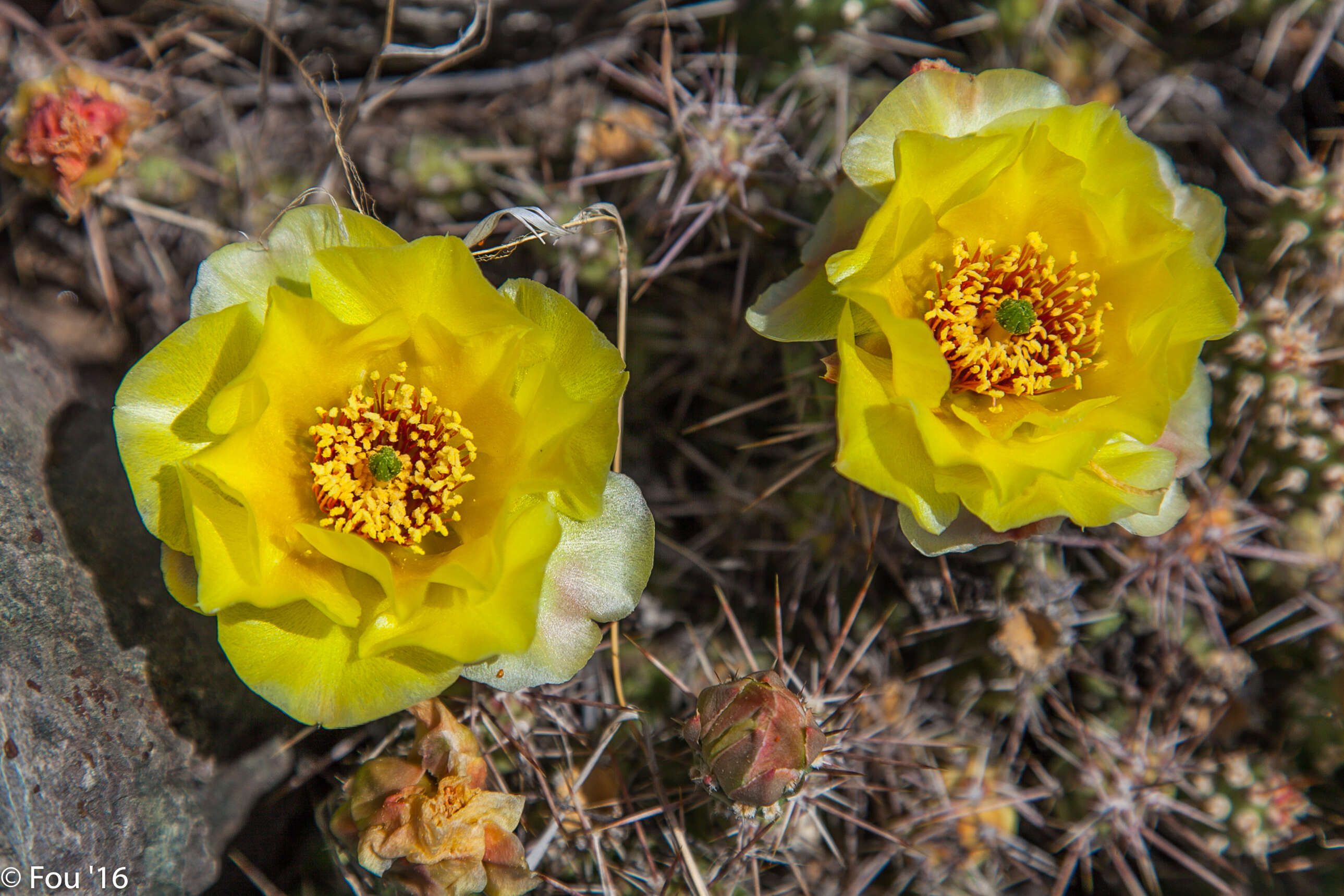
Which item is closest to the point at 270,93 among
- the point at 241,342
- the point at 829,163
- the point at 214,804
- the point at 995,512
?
the point at 241,342

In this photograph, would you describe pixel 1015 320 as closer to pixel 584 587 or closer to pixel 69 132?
pixel 584 587

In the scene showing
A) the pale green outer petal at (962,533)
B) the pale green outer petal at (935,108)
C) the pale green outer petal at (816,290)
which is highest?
the pale green outer petal at (935,108)

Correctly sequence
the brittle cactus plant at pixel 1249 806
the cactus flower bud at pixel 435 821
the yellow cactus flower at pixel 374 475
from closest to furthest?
the yellow cactus flower at pixel 374 475 → the cactus flower bud at pixel 435 821 → the brittle cactus plant at pixel 1249 806

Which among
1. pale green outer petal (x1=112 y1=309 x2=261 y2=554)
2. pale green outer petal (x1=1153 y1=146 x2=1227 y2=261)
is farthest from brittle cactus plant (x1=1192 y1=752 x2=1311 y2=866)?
pale green outer petal (x1=112 y1=309 x2=261 y2=554)

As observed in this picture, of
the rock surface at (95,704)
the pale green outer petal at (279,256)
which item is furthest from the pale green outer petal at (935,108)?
the rock surface at (95,704)

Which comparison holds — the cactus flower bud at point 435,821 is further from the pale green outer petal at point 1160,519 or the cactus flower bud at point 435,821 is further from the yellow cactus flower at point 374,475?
the pale green outer petal at point 1160,519

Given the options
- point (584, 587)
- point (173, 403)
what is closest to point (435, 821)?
point (584, 587)
